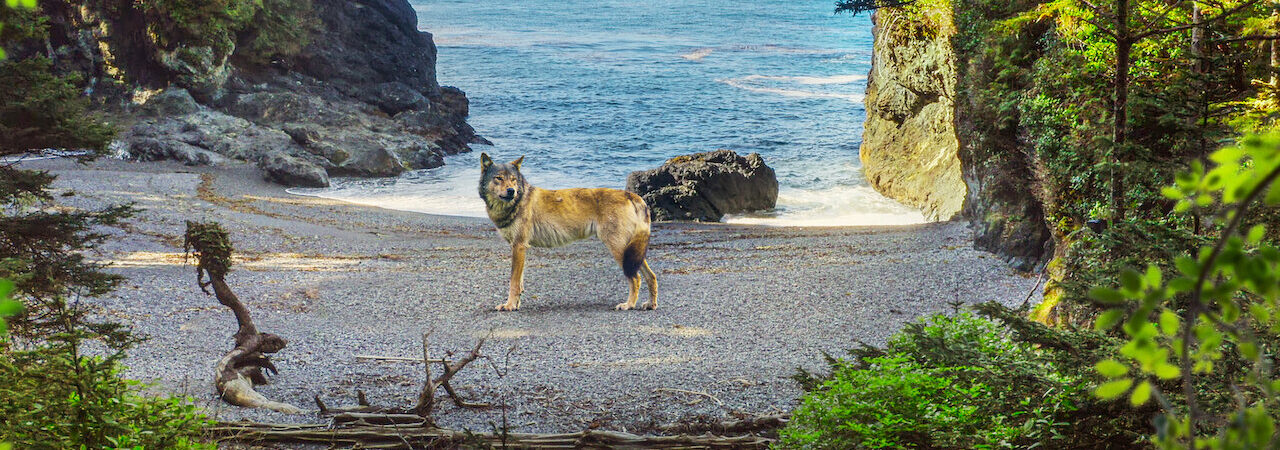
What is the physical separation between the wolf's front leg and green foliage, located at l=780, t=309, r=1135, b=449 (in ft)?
20.7

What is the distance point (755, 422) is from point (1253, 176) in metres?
4.87

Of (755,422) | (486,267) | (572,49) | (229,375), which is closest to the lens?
(755,422)

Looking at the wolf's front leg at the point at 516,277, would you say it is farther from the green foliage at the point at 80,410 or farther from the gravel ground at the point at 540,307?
the green foliage at the point at 80,410

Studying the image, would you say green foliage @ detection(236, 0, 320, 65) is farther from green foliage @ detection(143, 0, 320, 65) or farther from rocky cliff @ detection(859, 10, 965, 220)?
rocky cliff @ detection(859, 10, 965, 220)

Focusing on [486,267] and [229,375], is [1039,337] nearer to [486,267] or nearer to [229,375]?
[229,375]

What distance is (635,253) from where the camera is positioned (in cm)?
1038

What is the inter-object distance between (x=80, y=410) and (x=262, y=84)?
2859cm

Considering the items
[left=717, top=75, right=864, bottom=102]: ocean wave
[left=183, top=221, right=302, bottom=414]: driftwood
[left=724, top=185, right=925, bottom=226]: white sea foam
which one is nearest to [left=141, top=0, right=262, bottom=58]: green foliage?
[left=724, top=185, right=925, bottom=226]: white sea foam

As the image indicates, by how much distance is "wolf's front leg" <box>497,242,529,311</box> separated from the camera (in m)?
10.5

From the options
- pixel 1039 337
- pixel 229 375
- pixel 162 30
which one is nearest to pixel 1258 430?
pixel 1039 337

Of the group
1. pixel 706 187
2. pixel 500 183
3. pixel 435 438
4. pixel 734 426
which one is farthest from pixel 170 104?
pixel 734 426

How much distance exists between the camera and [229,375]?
6.80 m

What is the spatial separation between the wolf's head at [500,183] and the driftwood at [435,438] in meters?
4.67

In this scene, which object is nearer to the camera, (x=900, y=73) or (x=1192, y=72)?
(x=1192, y=72)
